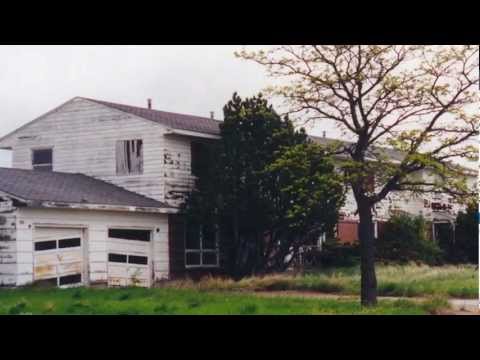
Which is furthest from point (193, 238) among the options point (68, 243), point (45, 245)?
point (45, 245)

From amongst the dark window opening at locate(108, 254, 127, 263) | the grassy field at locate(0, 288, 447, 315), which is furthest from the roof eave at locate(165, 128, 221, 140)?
the grassy field at locate(0, 288, 447, 315)

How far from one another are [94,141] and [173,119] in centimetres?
288

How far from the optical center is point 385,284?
23.0 m

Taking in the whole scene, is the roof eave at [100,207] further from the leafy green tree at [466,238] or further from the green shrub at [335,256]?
the leafy green tree at [466,238]

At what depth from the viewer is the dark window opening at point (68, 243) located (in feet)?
80.6

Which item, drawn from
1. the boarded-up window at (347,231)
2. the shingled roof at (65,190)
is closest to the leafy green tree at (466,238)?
the boarded-up window at (347,231)

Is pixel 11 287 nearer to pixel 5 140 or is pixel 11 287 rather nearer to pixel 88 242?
pixel 88 242

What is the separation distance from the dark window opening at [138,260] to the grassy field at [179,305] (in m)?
5.30

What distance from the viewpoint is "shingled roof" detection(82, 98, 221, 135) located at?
29016mm

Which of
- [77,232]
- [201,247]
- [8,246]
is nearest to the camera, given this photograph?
[8,246]

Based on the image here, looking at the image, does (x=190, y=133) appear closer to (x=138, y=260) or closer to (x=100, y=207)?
(x=138, y=260)

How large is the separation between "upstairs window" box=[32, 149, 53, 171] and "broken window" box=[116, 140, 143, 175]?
2780 mm
